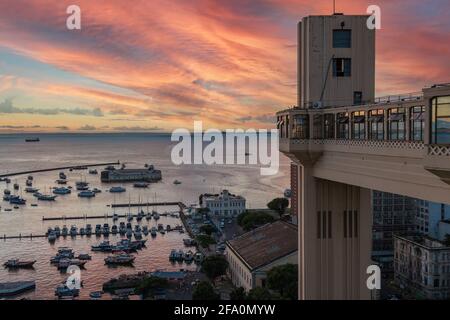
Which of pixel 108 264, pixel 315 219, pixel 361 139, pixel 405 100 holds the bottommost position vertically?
pixel 108 264

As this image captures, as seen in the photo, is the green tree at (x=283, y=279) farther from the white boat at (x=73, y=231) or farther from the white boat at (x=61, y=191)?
the white boat at (x=61, y=191)

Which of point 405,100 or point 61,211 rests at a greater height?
point 405,100

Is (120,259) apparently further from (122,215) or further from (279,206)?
(122,215)

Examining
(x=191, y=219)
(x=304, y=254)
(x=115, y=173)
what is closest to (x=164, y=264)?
(x=191, y=219)

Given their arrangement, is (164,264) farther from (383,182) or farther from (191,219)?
(383,182)

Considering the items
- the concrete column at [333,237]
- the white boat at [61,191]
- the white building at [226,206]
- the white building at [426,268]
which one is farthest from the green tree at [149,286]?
the white boat at [61,191]
